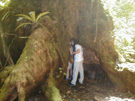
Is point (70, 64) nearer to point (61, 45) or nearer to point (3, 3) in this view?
point (61, 45)

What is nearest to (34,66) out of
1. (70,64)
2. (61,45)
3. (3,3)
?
(61,45)

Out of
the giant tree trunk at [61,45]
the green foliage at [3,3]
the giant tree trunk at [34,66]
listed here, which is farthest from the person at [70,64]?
the green foliage at [3,3]

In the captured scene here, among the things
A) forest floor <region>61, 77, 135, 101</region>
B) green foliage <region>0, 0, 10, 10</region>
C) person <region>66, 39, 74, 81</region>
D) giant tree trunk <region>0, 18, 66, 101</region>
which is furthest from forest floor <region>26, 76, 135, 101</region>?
green foliage <region>0, 0, 10, 10</region>

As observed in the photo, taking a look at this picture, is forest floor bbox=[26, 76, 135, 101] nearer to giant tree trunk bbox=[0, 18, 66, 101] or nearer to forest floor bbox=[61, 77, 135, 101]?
forest floor bbox=[61, 77, 135, 101]

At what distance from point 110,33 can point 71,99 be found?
3.86 metres

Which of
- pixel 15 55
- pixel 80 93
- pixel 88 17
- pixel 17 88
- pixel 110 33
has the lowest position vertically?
pixel 80 93

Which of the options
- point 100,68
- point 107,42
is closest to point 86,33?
point 107,42

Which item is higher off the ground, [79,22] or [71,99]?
[79,22]

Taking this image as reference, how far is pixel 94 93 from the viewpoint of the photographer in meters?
5.28

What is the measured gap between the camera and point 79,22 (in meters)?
6.77

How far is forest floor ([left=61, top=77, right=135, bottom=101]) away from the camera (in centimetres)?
479

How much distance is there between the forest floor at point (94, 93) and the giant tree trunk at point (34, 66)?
0.95 metres

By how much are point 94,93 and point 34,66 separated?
2958mm

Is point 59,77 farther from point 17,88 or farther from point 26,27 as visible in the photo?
point 26,27
